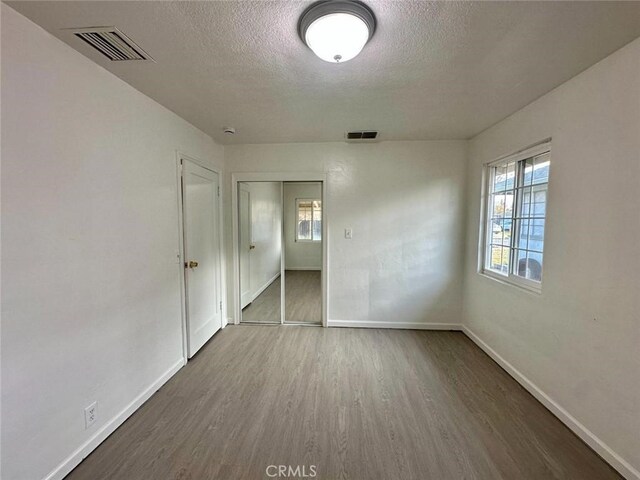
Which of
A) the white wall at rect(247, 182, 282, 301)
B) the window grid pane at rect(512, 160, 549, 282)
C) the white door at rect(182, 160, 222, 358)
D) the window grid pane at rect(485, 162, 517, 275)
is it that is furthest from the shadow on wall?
the white door at rect(182, 160, 222, 358)

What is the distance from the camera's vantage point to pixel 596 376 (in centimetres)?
163

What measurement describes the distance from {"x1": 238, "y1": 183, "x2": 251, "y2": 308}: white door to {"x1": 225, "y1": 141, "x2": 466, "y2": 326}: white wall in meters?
0.44

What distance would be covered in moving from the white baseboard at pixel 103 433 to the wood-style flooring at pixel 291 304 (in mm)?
1543

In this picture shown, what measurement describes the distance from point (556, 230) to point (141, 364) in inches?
129

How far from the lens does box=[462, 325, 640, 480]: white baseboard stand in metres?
1.47

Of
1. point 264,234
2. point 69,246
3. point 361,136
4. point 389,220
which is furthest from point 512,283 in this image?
point 264,234

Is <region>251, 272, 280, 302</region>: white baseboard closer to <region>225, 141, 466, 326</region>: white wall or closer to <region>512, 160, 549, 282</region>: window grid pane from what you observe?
<region>225, 141, 466, 326</region>: white wall

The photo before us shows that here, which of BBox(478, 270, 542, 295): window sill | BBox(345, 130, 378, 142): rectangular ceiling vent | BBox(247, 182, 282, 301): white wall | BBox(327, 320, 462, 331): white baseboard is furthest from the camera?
BBox(247, 182, 282, 301): white wall

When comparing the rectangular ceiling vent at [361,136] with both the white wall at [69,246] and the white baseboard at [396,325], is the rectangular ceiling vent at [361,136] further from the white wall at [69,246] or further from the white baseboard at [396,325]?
the white baseboard at [396,325]

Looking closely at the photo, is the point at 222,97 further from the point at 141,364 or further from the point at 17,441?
the point at 17,441

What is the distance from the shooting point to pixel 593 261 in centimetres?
166

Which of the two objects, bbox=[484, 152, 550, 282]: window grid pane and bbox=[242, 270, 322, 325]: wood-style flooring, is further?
bbox=[242, 270, 322, 325]: wood-style flooring

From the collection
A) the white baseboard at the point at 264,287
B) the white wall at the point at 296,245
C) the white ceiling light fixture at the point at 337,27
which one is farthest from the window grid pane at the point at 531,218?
the white wall at the point at 296,245

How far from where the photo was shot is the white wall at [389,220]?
329 cm
